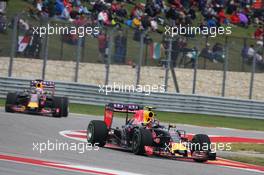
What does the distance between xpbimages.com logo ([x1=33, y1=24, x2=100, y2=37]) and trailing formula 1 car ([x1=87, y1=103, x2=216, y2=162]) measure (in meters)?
11.1

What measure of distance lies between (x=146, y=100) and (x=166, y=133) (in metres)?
12.9

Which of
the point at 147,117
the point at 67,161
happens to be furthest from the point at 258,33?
the point at 67,161

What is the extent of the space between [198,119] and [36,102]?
260 inches

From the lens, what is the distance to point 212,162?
14578mm

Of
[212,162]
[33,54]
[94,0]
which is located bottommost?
[212,162]

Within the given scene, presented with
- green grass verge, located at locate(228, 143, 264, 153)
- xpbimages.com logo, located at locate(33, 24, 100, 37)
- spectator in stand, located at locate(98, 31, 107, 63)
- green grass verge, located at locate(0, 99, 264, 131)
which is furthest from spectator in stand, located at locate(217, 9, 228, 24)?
green grass verge, located at locate(228, 143, 264, 153)

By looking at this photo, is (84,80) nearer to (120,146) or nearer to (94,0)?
(94,0)

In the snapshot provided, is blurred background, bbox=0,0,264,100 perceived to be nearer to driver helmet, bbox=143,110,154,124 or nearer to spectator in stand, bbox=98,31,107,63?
spectator in stand, bbox=98,31,107,63

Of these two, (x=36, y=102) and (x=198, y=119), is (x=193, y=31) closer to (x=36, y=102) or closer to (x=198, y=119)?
(x=198, y=119)

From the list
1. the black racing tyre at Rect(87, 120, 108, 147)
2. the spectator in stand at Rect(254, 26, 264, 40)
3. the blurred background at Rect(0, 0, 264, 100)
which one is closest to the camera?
the black racing tyre at Rect(87, 120, 108, 147)

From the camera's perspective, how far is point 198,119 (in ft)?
→ 86.3

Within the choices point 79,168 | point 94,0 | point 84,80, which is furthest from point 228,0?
point 79,168

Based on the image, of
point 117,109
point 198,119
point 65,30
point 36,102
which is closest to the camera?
point 117,109

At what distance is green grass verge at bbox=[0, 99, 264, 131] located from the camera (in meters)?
24.9
